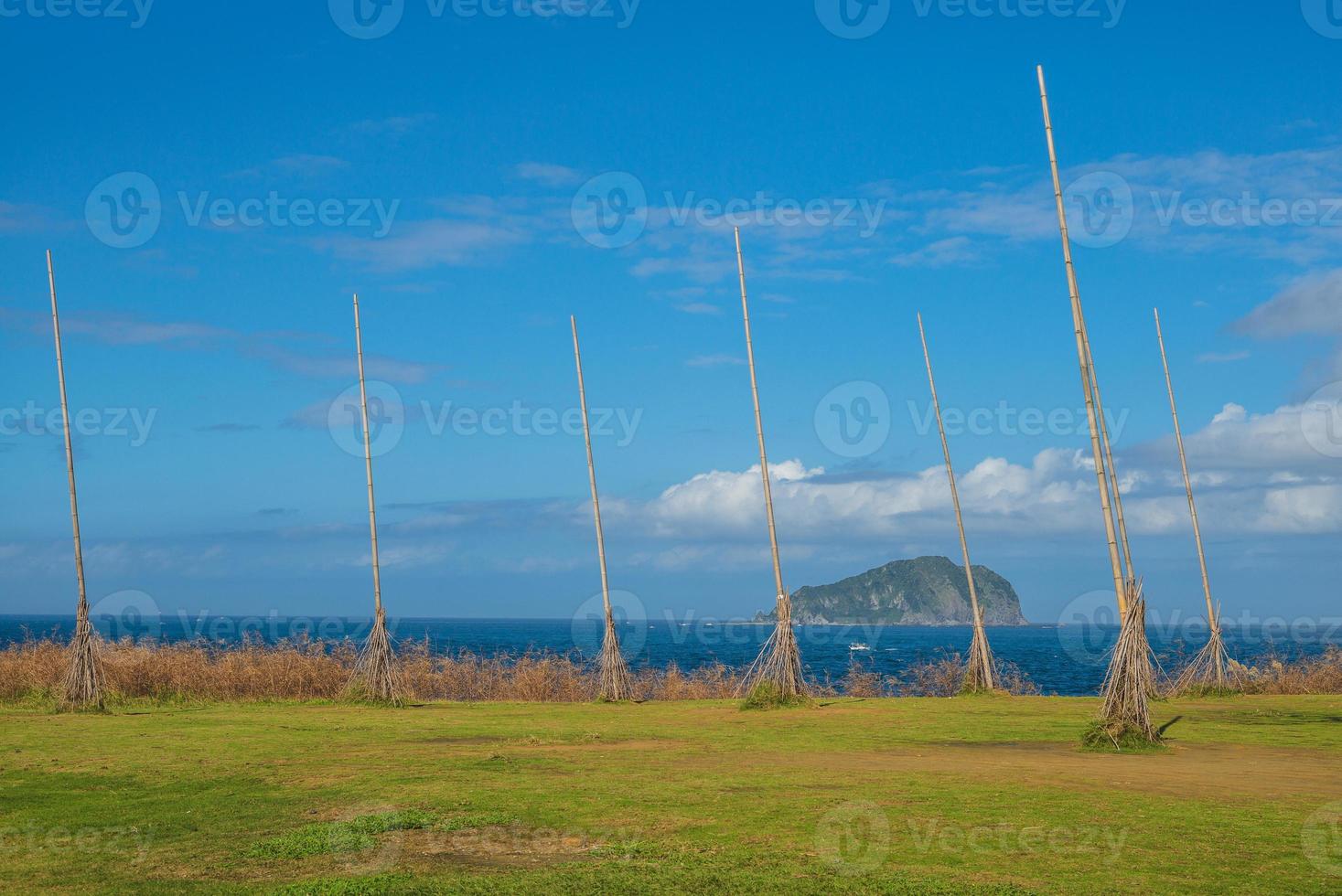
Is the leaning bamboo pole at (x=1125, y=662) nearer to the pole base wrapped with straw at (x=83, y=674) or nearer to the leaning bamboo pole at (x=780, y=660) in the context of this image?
the leaning bamboo pole at (x=780, y=660)

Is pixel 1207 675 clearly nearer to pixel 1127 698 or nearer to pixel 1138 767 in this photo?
pixel 1127 698

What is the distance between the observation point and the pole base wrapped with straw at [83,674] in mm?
21062

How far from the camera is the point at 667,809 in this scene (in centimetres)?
1076

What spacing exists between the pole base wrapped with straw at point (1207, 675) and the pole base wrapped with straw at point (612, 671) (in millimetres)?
11734

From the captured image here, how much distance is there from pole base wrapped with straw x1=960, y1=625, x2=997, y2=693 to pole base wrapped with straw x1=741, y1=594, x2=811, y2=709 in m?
5.16

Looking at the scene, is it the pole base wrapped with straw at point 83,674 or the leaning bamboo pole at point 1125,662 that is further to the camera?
the pole base wrapped with straw at point 83,674

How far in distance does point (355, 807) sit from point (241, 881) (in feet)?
9.38

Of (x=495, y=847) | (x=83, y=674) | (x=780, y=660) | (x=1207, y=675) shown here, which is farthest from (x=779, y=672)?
A: (x=495, y=847)

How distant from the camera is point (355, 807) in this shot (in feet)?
36.1

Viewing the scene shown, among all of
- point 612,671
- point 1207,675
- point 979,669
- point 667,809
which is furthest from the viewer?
point 979,669

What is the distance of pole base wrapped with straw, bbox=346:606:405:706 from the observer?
2319cm

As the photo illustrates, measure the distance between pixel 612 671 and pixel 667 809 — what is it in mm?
14056

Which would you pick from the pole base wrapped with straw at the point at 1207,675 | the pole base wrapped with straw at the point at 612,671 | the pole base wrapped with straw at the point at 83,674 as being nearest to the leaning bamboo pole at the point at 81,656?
the pole base wrapped with straw at the point at 83,674

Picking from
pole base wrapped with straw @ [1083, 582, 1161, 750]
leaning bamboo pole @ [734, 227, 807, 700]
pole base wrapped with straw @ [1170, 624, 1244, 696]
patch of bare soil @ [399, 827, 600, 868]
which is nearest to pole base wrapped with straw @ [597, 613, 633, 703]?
leaning bamboo pole @ [734, 227, 807, 700]
